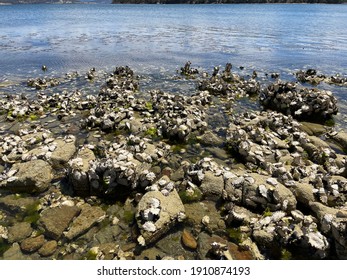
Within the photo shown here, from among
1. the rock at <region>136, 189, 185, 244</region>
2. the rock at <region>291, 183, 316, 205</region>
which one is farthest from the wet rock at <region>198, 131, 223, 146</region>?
the rock at <region>291, 183, 316, 205</region>

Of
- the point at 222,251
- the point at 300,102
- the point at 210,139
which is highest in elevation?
the point at 300,102

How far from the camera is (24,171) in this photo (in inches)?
432

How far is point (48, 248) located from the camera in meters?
8.28

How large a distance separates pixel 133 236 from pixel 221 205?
→ 141 inches

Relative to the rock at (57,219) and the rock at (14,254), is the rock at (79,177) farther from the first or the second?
the rock at (14,254)

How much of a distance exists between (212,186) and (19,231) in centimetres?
720

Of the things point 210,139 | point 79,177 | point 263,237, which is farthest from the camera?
point 210,139

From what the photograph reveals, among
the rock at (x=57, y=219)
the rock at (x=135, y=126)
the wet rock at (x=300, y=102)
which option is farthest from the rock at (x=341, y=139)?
the rock at (x=57, y=219)

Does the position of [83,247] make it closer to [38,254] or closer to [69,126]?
[38,254]

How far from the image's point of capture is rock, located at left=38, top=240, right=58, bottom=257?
8.13 metres

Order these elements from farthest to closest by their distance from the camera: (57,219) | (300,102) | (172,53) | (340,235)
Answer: (172,53) → (300,102) → (57,219) → (340,235)

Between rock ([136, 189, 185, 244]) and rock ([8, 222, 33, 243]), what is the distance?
377 centimetres

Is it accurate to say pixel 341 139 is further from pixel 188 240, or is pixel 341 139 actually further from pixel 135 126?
pixel 135 126

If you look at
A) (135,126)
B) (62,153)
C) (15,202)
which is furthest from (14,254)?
(135,126)
